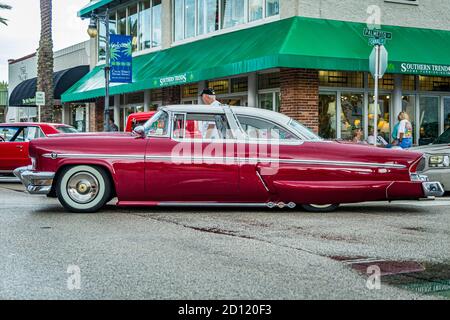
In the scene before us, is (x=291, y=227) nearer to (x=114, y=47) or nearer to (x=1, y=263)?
(x=1, y=263)

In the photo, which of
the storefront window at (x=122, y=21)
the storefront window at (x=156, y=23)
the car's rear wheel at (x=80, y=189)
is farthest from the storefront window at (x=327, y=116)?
the storefront window at (x=122, y=21)

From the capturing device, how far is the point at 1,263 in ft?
17.2

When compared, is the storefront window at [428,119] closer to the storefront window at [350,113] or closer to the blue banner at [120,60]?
the storefront window at [350,113]

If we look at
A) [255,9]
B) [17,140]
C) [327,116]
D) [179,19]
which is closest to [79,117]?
[179,19]

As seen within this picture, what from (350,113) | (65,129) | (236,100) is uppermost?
(236,100)

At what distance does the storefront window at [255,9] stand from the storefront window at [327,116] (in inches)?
122

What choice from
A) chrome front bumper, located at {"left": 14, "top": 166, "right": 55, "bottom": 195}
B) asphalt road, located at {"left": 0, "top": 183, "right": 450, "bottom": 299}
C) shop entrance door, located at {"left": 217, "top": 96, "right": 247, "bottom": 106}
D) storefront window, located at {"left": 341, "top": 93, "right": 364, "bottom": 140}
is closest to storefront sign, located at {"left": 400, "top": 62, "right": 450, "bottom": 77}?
storefront window, located at {"left": 341, "top": 93, "right": 364, "bottom": 140}

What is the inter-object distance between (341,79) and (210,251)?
12.4 meters

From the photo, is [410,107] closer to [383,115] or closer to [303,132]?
[383,115]

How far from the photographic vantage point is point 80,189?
28.5 ft

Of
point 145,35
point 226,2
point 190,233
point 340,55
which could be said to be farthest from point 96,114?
point 190,233

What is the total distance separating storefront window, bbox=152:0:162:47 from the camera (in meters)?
24.2
